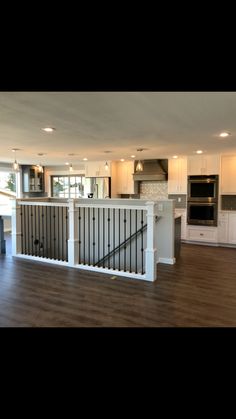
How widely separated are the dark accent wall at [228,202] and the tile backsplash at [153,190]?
1.66 metres

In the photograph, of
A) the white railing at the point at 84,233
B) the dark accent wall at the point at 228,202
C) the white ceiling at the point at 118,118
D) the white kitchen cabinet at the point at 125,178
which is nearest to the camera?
the white ceiling at the point at 118,118

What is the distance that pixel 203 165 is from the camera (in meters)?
6.86

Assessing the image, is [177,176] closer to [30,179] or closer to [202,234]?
[202,234]

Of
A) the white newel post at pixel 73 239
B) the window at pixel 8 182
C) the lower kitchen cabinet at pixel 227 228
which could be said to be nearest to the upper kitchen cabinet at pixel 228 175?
the lower kitchen cabinet at pixel 227 228

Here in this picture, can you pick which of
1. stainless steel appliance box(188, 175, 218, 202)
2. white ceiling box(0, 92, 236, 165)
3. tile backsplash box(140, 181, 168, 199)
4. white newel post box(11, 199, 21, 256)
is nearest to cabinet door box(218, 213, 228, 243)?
stainless steel appliance box(188, 175, 218, 202)

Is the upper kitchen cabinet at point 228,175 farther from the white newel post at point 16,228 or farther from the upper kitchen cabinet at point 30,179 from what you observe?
the upper kitchen cabinet at point 30,179

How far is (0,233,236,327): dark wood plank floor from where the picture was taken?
2.81 m

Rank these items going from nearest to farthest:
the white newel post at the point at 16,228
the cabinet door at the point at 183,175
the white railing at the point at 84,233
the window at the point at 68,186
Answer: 1. the white railing at the point at 84,233
2. the white newel post at the point at 16,228
3. the cabinet door at the point at 183,175
4. the window at the point at 68,186

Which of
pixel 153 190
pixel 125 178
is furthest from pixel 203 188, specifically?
pixel 125 178

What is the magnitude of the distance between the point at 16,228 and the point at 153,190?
4.32 metres

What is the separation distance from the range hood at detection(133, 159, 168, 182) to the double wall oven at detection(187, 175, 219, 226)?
2.68ft

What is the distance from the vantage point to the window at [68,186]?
9977 millimetres
